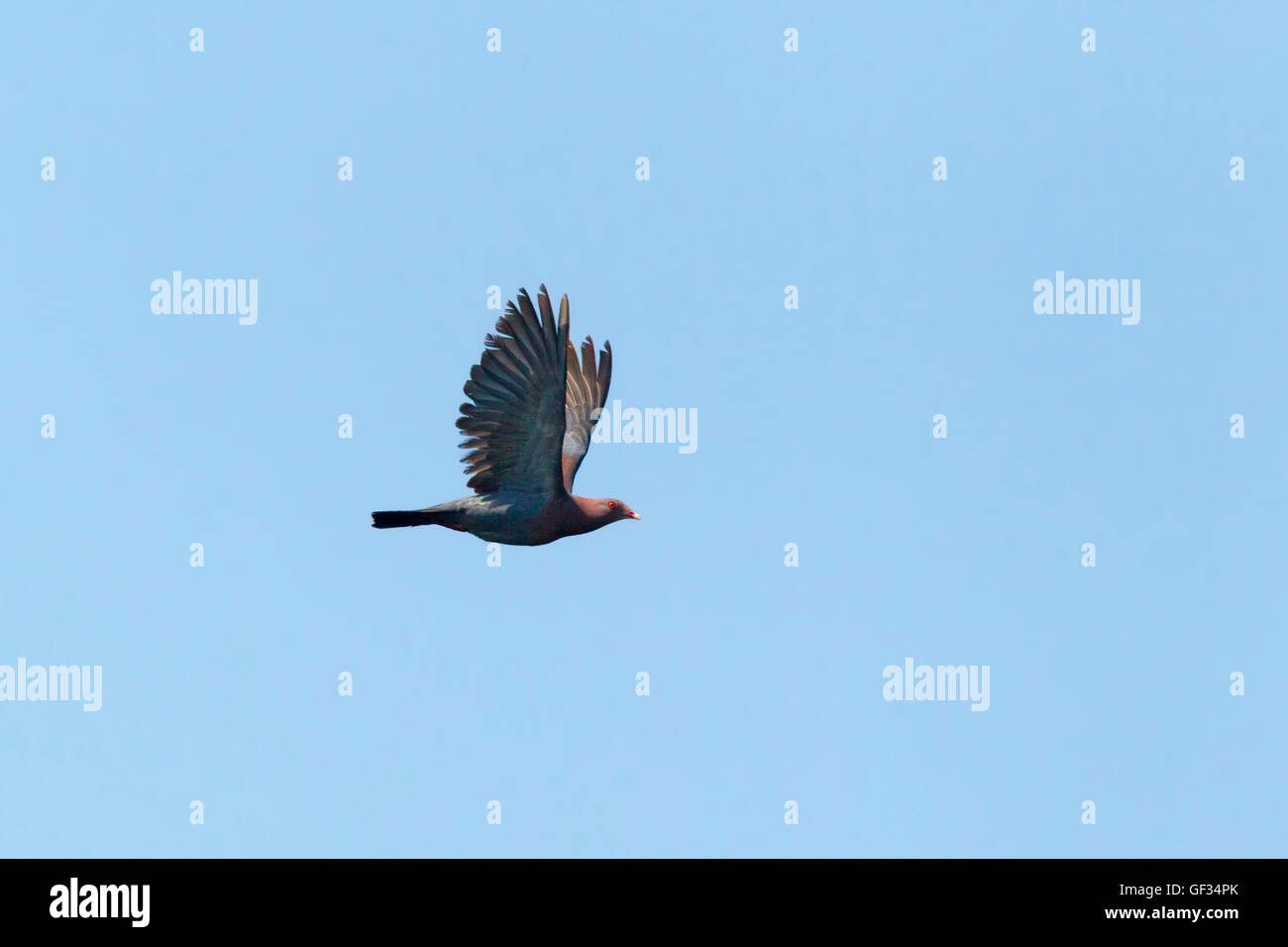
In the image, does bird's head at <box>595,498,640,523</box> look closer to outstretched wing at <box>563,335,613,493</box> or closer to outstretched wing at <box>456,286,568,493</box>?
outstretched wing at <box>456,286,568,493</box>

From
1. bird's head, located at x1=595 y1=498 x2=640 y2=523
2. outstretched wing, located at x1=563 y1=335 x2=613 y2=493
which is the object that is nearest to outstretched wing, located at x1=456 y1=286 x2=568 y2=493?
bird's head, located at x1=595 y1=498 x2=640 y2=523

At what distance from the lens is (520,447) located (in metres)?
22.4

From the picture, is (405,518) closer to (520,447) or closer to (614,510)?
(520,447)

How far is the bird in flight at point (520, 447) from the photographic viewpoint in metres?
21.5

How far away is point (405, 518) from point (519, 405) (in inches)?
82.9

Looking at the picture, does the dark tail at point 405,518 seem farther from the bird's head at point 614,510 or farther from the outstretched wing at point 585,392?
the outstretched wing at point 585,392

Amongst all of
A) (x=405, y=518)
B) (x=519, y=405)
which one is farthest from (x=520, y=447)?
(x=405, y=518)

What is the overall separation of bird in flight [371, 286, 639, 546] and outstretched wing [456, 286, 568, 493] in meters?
0.01

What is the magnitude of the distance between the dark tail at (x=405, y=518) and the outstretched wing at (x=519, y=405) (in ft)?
2.18

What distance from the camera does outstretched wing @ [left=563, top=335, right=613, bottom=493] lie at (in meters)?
25.2

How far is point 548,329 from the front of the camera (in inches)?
842
